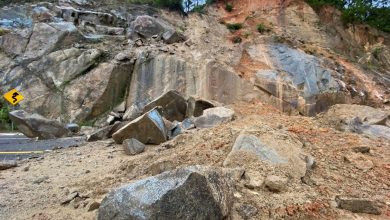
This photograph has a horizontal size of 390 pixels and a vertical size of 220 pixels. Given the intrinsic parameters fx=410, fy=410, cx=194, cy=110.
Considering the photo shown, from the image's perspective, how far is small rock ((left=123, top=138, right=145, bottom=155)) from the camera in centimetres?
677

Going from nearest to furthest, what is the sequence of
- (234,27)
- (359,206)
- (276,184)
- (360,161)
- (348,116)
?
(359,206), (276,184), (360,161), (348,116), (234,27)

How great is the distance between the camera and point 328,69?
17.0m

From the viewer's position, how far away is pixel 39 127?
11766 millimetres

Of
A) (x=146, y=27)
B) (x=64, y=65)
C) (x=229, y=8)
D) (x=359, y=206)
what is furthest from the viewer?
(x=229, y=8)

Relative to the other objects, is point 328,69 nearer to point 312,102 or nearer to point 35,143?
point 312,102

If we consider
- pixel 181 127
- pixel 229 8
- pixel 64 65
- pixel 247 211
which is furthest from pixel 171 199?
pixel 229 8

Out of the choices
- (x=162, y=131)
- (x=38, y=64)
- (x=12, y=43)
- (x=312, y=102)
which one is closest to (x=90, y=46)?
(x=38, y=64)

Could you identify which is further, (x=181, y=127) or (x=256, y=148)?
(x=181, y=127)

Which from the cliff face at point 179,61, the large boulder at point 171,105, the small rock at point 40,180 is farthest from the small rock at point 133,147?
the cliff face at point 179,61

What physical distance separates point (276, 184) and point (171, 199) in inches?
54.4

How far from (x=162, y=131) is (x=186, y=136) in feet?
4.41

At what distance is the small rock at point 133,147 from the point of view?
6.77 metres

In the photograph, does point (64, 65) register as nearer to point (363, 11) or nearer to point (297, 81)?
point (297, 81)

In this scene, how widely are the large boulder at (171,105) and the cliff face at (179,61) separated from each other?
3.89 m
